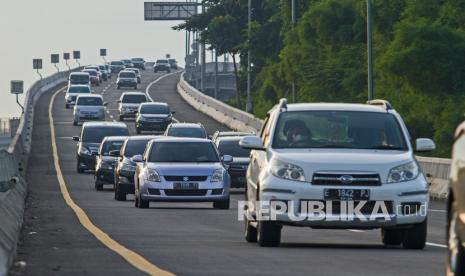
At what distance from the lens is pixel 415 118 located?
239 ft

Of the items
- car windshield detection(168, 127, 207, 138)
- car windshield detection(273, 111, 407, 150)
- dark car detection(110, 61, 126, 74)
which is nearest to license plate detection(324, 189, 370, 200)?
car windshield detection(273, 111, 407, 150)

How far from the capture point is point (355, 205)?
19.5 m

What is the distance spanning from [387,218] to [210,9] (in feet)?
381

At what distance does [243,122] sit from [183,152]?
161 ft

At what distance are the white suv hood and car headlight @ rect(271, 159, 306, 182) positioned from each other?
0.04 meters

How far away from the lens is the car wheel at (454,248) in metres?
11.7

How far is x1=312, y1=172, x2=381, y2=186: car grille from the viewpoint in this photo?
1942 cm

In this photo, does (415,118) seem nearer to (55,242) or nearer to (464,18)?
(464,18)

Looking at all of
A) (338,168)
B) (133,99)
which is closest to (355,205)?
(338,168)

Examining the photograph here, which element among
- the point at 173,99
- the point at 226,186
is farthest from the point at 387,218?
the point at 173,99

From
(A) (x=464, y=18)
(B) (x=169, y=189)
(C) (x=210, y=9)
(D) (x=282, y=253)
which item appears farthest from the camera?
(C) (x=210, y=9)

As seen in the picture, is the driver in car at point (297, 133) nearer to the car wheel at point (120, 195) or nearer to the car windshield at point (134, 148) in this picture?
the car wheel at point (120, 195)

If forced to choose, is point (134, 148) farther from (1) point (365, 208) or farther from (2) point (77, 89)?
(2) point (77, 89)

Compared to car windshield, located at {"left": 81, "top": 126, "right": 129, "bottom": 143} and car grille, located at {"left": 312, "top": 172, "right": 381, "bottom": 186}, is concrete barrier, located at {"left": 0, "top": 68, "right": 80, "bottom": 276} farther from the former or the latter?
car grille, located at {"left": 312, "top": 172, "right": 381, "bottom": 186}
